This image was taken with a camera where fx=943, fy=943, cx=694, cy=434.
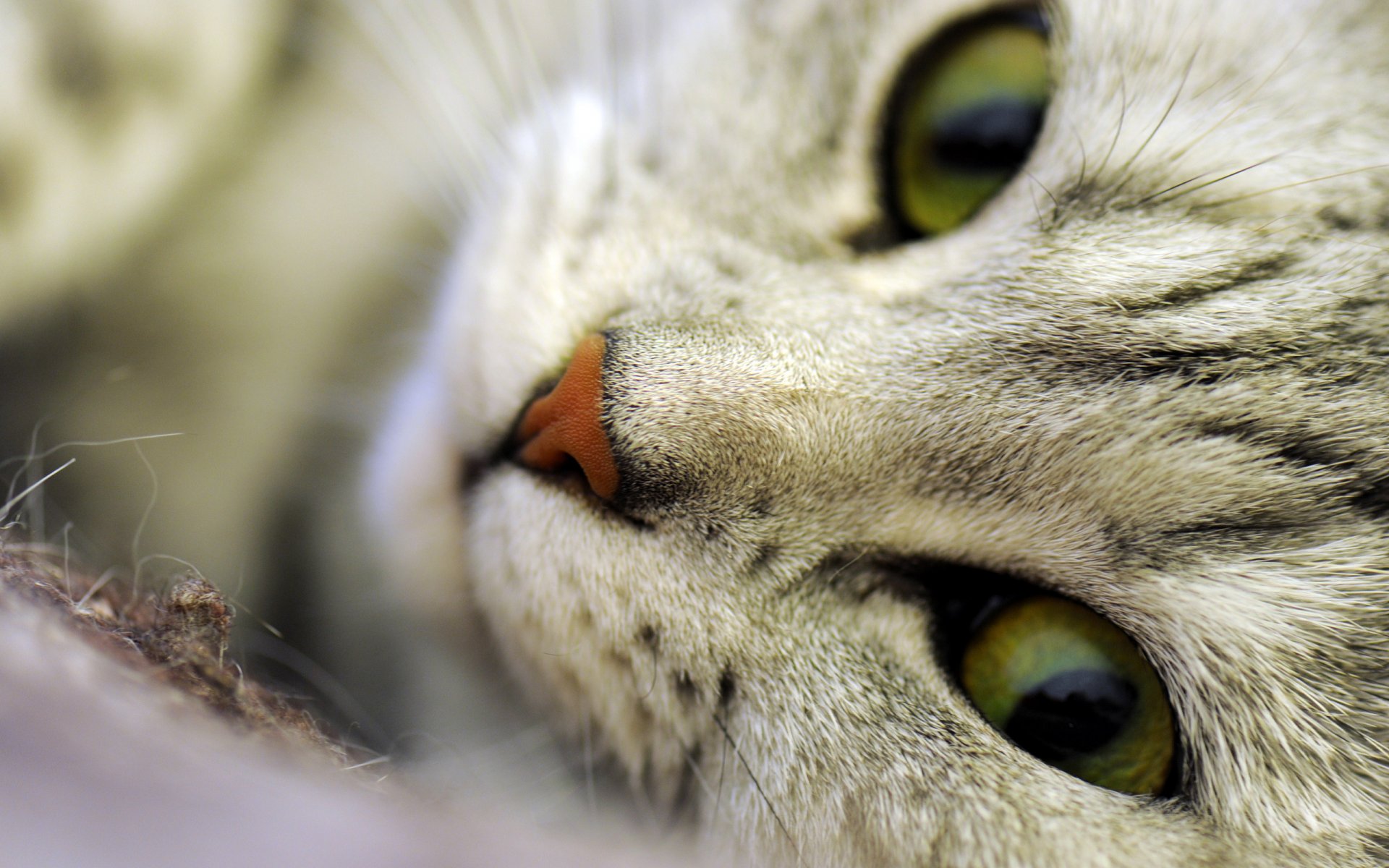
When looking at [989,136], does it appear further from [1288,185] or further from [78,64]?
[78,64]

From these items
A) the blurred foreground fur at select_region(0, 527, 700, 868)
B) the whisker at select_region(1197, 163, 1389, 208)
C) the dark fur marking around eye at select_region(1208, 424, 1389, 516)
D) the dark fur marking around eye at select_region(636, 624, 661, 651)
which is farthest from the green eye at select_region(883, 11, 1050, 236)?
the blurred foreground fur at select_region(0, 527, 700, 868)

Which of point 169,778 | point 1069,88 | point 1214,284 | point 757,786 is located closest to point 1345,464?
point 1214,284

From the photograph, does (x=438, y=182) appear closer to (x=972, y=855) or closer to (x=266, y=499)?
(x=266, y=499)

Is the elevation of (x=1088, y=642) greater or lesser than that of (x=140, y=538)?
greater

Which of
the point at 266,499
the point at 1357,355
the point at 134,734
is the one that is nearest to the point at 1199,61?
the point at 1357,355

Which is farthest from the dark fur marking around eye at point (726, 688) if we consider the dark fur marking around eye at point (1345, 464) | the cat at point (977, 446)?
the dark fur marking around eye at point (1345, 464)

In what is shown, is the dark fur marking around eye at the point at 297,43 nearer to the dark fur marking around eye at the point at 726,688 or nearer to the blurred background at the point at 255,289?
the blurred background at the point at 255,289
